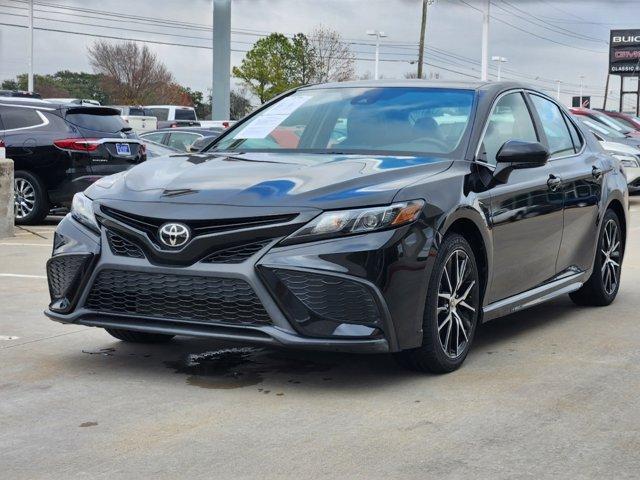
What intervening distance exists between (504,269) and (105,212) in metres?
2.17

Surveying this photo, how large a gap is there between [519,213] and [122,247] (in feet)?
7.32

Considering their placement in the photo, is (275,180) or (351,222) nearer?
(351,222)

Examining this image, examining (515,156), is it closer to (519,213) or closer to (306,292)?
(519,213)

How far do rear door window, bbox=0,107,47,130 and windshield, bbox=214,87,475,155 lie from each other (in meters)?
8.23

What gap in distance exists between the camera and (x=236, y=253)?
4.87m

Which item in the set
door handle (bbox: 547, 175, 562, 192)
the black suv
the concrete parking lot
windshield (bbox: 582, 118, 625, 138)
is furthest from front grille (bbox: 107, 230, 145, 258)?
windshield (bbox: 582, 118, 625, 138)

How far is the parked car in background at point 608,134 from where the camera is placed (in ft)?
65.8

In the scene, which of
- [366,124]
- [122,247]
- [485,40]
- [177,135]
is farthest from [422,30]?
[122,247]

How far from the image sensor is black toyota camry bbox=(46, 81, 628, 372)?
4.84 meters

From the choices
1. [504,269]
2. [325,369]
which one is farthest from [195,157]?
[504,269]

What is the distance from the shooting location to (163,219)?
16.3ft

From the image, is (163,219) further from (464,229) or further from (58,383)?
(464,229)

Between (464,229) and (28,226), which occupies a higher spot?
(464,229)

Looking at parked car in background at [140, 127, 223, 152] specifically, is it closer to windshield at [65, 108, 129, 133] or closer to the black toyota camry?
windshield at [65, 108, 129, 133]
